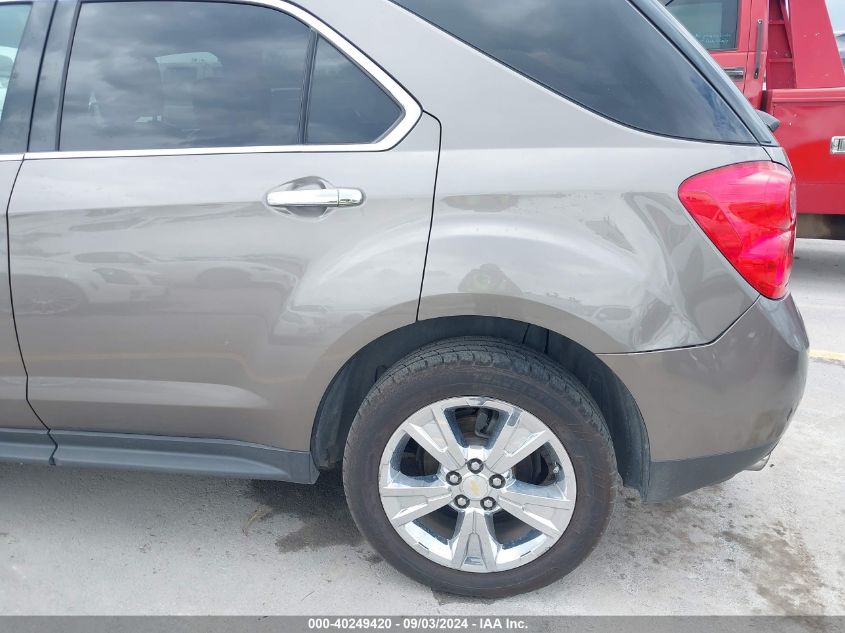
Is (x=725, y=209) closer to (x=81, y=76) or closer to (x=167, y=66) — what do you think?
(x=167, y=66)

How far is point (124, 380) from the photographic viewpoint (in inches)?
83.8

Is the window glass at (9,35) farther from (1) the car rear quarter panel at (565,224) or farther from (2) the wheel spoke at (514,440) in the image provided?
(2) the wheel spoke at (514,440)

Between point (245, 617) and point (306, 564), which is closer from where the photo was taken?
point (245, 617)

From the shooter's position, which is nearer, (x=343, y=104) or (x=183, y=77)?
(x=343, y=104)

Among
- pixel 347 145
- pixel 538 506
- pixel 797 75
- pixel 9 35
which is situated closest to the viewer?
pixel 347 145

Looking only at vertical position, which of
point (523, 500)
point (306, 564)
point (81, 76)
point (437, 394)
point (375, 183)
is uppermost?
point (81, 76)

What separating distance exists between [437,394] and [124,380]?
92 cm

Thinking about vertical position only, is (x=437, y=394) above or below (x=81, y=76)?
below

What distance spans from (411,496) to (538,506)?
0.36 m

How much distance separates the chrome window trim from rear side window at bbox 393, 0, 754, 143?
0.64 feet

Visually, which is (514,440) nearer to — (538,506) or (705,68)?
(538,506)

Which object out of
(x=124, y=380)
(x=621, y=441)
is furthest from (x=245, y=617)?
(x=621, y=441)

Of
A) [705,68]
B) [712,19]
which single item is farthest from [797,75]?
[705,68]

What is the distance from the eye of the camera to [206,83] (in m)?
2.07
